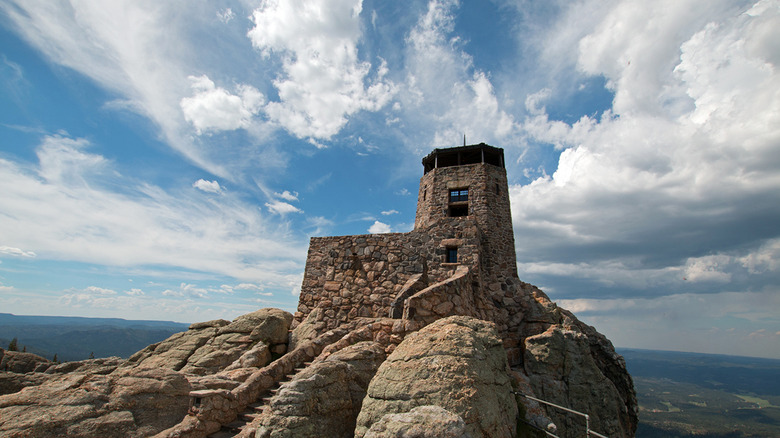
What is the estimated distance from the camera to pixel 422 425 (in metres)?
7.26

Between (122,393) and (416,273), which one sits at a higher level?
(416,273)

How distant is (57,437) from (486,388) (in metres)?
11.5

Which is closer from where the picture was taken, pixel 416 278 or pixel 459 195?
pixel 416 278

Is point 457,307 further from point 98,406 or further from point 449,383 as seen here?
point 98,406

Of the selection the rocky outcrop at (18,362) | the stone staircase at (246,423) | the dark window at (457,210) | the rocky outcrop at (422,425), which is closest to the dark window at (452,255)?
the dark window at (457,210)

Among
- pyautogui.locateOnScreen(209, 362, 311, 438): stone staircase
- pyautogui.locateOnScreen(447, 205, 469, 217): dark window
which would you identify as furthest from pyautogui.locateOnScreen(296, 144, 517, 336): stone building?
pyautogui.locateOnScreen(209, 362, 311, 438): stone staircase

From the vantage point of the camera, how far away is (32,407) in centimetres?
965

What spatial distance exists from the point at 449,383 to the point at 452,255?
9.56 m

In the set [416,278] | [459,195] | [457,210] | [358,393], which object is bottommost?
[358,393]

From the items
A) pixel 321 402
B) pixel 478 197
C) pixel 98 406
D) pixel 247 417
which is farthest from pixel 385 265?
pixel 98 406

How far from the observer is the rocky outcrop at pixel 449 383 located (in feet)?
26.7

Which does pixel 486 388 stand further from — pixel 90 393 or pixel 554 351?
pixel 90 393

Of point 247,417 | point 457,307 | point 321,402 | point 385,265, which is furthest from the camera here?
point 385,265

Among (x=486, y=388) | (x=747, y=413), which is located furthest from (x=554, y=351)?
(x=747, y=413)
